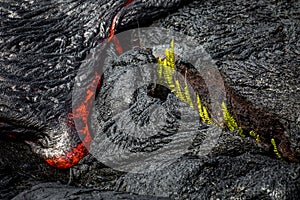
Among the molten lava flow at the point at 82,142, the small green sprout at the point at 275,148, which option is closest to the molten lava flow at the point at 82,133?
the molten lava flow at the point at 82,142

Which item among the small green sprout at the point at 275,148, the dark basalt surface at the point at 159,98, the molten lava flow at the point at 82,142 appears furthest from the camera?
the molten lava flow at the point at 82,142

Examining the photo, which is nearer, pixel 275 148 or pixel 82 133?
pixel 275 148

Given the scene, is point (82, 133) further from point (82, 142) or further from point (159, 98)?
point (159, 98)

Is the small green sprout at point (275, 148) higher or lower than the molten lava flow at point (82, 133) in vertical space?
lower

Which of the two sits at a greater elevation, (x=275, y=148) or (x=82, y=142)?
(x=82, y=142)

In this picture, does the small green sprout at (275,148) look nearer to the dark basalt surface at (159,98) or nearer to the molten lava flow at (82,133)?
the dark basalt surface at (159,98)

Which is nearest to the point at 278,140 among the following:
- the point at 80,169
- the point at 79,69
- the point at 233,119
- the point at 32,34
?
the point at 233,119

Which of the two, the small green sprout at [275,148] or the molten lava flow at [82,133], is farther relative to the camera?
the molten lava flow at [82,133]

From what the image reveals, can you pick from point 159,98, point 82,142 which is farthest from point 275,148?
point 82,142

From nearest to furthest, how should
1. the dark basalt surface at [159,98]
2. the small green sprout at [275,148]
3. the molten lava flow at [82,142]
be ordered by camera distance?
1. the dark basalt surface at [159,98]
2. the small green sprout at [275,148]
3. the molten lava flow at [82,142]
